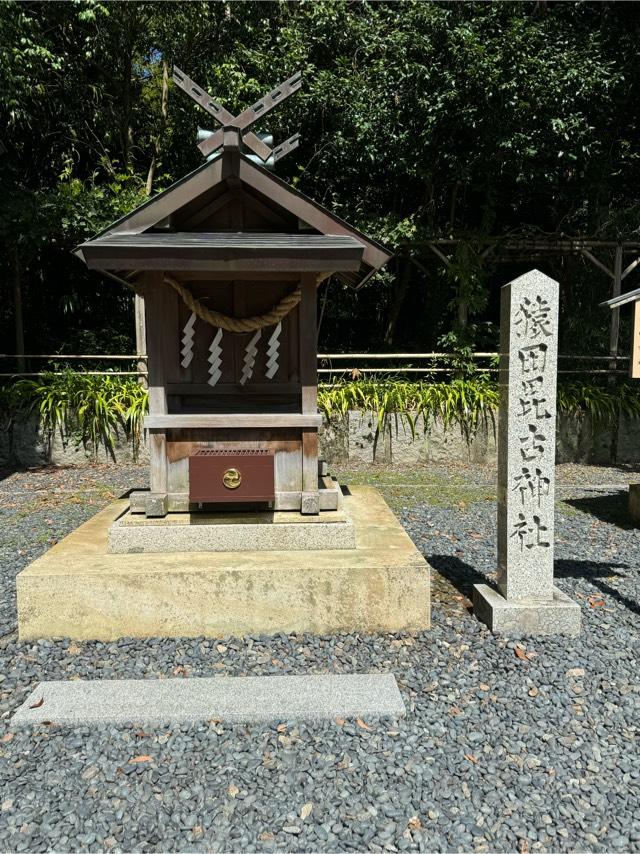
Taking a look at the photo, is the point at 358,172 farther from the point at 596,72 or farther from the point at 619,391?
the point at 619,391

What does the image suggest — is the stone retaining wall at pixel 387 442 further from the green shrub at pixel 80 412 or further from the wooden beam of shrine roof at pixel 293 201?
the wooden beam of shrine roof at pixel 293 201

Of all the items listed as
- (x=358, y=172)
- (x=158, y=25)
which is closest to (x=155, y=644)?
(x=358, y=172)

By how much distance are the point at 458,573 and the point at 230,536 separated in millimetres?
1989

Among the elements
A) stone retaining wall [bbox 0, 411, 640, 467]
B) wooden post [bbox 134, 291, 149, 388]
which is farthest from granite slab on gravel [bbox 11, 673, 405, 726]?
wooden post [bbox 134, 291, 149, 388]

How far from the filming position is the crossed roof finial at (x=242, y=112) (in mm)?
3781

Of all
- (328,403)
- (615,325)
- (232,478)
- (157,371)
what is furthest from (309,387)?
(615,325)

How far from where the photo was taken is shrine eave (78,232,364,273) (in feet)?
11.5

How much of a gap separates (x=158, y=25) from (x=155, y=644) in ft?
33.6

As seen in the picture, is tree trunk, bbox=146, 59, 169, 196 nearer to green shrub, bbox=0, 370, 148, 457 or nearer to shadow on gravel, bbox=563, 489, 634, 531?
green shrub, bbox=0, 370, 148, 457

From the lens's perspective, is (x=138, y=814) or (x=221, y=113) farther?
(x=221, y=113)

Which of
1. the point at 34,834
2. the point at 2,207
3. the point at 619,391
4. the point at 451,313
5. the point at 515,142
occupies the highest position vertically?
the point at 515,142

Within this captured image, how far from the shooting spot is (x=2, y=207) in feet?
29.8

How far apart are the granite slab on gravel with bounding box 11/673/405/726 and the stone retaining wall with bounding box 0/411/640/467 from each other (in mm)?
6524

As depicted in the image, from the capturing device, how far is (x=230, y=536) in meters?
3.86
